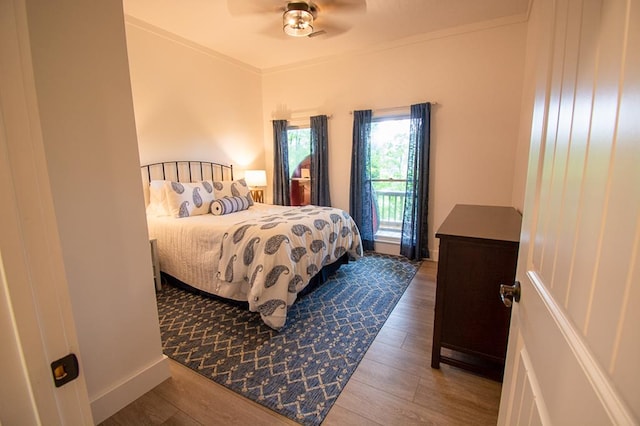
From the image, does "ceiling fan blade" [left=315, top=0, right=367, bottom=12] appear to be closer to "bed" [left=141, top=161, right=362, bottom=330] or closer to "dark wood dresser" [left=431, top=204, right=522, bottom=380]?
"bed" [left=141, top=161, right=362, bottom=330]

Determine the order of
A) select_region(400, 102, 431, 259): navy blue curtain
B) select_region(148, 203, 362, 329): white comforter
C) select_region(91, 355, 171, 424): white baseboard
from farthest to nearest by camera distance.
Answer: select_region(400, 102, 431, 259): navy blue curtain → select_region(148, 203, 362, 329): white comforter → select_region(91, 355, 171, 424): white baseboard

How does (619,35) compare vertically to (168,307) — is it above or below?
above

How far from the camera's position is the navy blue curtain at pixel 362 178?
12.9 ft

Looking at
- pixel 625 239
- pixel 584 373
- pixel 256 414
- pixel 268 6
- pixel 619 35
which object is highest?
pixel 268 6

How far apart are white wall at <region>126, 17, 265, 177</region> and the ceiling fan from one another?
1.08m

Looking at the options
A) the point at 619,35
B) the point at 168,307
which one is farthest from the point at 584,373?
the point at 168,307

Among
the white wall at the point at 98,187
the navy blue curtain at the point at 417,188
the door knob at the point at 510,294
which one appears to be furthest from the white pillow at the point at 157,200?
the door knob at the point at 510,294

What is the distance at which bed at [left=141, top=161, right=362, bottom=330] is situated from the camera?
221cm

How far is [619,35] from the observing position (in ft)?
1.35

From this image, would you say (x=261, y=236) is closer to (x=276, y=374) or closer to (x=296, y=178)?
(x=276, y=374)

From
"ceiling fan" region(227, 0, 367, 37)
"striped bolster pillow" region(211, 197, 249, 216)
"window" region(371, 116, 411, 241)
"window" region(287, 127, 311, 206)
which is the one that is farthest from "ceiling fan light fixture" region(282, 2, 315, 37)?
"striped bolster pillow" region(211, 197, 249, 216)

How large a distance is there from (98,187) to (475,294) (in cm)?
219

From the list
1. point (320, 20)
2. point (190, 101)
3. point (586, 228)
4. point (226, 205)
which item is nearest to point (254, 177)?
point (226, 205)

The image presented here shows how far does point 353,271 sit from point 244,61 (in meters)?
3.66
